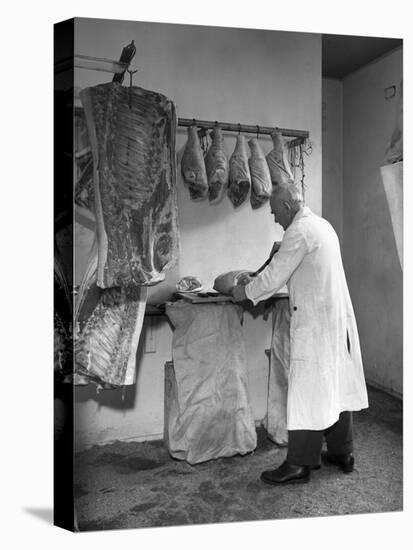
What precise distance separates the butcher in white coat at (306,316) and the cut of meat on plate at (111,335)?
46 cm

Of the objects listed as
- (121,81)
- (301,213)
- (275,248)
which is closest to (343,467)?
(275,248)

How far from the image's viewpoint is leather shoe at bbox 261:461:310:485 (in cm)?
316

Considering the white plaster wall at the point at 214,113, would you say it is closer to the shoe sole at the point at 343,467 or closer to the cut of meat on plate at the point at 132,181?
the cut of meat on plate at the point at 132,181

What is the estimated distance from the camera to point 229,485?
3.12 meters

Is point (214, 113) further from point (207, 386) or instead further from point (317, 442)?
point (317, 442)

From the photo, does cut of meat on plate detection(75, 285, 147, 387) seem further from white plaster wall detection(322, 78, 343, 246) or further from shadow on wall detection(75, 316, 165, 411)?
white plaster wall detection(322, 78, 343, 246)

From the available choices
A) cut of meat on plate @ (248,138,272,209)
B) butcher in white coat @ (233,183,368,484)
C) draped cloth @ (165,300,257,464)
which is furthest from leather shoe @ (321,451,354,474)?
cut of meat on plate @ (248,138,272,209)

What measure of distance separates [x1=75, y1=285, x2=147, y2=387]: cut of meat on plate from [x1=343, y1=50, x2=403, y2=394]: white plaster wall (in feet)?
3.38

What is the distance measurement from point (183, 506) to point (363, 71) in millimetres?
2138

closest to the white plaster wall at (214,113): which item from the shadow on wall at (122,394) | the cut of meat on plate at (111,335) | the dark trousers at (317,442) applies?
the shadow on wall at (122,394)

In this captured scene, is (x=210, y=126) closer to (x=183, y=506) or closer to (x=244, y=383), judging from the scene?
(x=244, y=383)

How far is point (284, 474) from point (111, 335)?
987mm

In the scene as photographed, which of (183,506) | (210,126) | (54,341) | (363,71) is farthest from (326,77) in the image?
(183,506)

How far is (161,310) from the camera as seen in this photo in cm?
315
